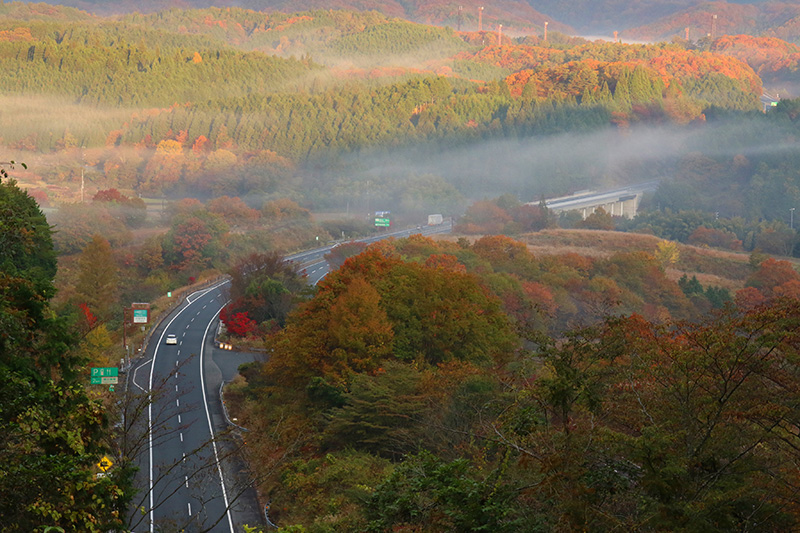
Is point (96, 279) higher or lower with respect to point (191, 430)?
higher

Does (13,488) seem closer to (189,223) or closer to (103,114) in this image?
(189,223)

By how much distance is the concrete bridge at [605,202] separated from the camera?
159500 mm

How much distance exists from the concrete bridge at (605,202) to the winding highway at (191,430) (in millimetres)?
83911

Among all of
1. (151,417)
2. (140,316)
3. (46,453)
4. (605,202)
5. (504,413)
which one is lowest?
(605,202)

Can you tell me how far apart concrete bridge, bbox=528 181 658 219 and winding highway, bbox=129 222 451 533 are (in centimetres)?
8391

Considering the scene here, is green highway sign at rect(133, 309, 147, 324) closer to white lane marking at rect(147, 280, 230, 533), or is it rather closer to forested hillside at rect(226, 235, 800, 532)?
white lane marking at rect(147, 280, 230, 533)

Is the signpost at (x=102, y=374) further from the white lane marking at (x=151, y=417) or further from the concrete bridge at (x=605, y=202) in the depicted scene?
the concrete bridge at (x=605, y=202)

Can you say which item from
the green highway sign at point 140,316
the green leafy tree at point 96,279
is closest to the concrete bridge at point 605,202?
the green leafy tree at point 96,279

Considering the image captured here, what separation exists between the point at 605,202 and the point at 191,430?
136576 mm

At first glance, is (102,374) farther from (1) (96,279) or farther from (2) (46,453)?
→ (1) (96,279)

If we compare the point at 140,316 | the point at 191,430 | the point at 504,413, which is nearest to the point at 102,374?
the point at 191,430

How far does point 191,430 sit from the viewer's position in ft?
125

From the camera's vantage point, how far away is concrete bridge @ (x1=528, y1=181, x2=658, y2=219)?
159500 mm

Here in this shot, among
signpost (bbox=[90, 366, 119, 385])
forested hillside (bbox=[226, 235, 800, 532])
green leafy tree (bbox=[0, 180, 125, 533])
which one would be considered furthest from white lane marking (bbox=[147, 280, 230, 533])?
forested hillside (bbox=[226, 235, 800, 532])
